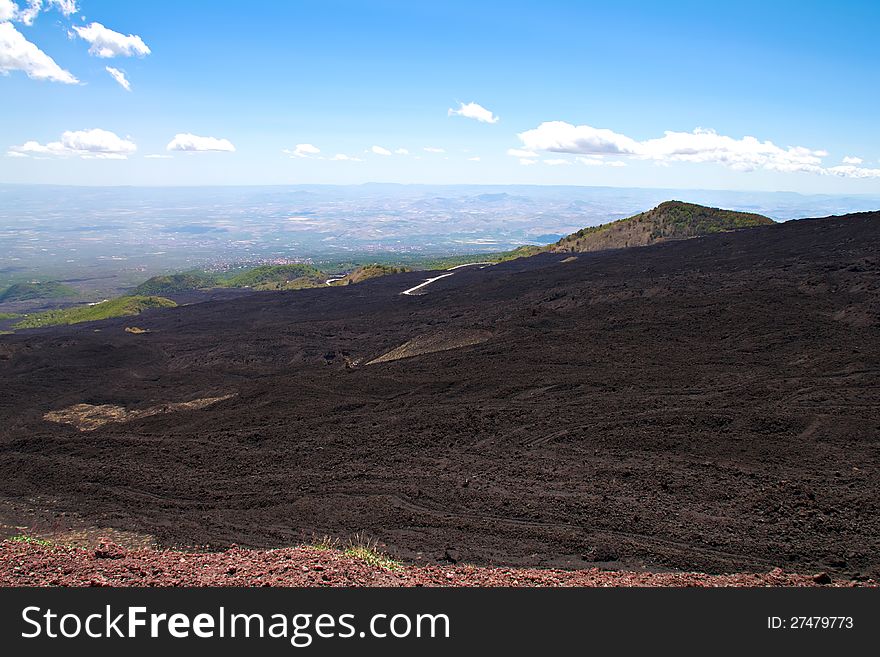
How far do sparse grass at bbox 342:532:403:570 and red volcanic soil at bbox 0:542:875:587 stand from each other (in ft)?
0.73

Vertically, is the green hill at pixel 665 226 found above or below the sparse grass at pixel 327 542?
above

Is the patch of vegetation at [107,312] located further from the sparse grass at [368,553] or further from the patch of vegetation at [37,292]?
the sparse grass at [368,553]

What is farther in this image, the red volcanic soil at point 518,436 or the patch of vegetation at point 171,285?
the patch of vegetation at point 171,285

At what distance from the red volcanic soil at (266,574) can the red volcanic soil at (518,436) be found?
18cm

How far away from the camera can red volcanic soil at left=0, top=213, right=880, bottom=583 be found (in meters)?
10.8

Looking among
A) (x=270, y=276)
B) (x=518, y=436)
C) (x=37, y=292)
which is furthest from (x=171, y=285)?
(x=518, y=436)

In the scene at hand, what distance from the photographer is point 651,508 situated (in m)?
11.6

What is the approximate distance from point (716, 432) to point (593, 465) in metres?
4.09

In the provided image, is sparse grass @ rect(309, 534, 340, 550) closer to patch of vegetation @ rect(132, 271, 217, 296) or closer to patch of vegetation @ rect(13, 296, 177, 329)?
patch of vegetation @ rect(13, 296, 177, 329)

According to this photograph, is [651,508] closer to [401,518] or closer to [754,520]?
[754,520]

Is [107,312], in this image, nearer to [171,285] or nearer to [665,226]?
[171,285]

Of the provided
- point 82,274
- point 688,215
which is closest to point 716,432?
point 688,215

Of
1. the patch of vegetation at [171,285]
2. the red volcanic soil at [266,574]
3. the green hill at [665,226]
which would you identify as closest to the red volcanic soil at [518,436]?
the red volcanic soil at [266,574]

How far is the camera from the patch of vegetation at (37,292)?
116 m
